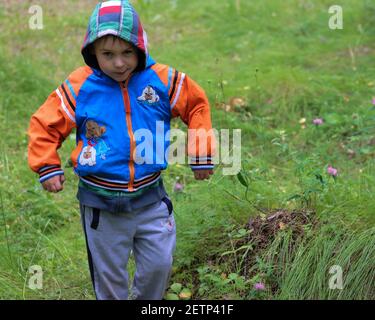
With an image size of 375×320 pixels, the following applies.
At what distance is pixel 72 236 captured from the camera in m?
3.79

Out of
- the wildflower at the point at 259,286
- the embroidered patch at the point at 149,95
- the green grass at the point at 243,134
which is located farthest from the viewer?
the green grass at the point at 243,134

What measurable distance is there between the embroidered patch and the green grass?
82 cm

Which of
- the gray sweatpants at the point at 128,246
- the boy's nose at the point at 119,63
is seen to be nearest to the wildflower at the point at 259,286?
the gray sweatpants at the point at 128,246

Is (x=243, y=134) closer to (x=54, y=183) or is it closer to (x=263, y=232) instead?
(x=263, y=232)

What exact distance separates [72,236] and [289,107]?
214 centimetres

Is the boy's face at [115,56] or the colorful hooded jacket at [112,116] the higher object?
the boy's face at [115,56]

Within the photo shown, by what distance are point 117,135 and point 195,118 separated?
30 centimetres

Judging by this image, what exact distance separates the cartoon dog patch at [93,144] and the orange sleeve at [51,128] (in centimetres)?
7

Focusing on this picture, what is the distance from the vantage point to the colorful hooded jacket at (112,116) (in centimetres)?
259

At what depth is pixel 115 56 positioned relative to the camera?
2.60 meters

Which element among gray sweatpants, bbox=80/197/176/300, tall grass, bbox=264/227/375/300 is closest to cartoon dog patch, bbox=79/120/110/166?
gray sweatpants, bbox=80/197/176/300

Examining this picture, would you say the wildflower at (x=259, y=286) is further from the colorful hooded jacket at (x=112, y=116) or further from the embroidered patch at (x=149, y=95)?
the embroidered patch at (x=149, y=95)

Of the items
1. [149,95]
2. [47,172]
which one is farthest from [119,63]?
[47,172]

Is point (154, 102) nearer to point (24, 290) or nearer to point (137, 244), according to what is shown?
point (137, 244)
